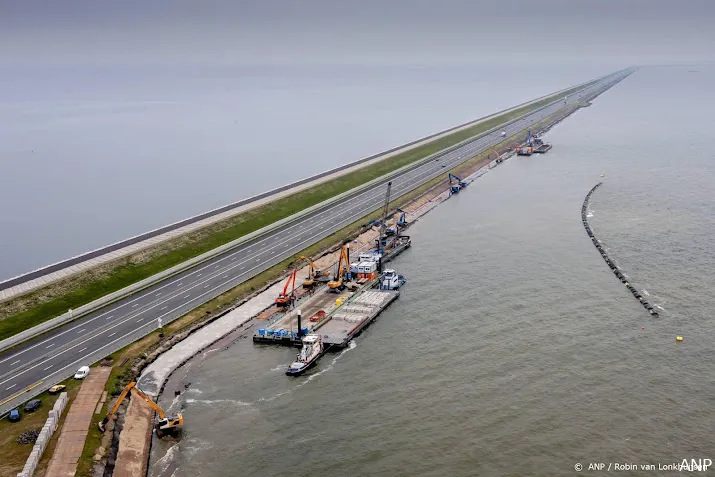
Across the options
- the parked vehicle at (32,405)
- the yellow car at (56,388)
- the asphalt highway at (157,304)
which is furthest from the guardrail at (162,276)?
the parked vehicle at (32,405)

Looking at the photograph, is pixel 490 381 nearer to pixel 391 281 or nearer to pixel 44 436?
pixel 391 281

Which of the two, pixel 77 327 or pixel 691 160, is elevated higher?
pixel 77 327

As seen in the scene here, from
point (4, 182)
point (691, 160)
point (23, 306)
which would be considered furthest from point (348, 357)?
point (691, 160)

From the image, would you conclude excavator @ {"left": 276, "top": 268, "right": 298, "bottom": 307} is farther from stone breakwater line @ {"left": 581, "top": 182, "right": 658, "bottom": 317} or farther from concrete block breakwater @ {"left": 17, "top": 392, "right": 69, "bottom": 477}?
stone breakwater line @ {"left": 581, "top": 182, "right": 658, "bottom": 317}

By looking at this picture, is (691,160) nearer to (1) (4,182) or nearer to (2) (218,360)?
(2) (218,360)

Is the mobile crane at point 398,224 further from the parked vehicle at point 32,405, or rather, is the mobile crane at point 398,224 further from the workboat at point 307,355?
the parked vehicle at point 32,405

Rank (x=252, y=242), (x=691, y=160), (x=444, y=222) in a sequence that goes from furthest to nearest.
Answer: (x=691, y=160), (x=444, y=222), (x=252, y=242)

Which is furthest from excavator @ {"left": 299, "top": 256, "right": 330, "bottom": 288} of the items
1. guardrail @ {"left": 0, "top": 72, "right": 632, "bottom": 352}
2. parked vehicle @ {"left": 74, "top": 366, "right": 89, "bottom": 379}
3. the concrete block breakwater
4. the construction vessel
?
the concrete block breakwater
